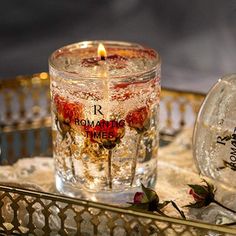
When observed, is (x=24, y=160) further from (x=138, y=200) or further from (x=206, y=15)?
(x=206, y=15)

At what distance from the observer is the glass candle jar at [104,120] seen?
0.66 metres

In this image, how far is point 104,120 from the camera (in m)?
0.66

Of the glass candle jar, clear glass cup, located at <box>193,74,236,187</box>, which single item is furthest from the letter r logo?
clear glass cup, located at <box>193,74,236,187</box>

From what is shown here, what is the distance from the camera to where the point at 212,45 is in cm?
138

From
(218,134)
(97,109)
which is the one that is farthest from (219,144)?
(97,109)

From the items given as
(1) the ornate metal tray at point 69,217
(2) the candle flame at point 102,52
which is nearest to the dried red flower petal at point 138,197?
(1) the ornate metal tray at point 69,217

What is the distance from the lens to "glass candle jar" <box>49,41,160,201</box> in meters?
0.66

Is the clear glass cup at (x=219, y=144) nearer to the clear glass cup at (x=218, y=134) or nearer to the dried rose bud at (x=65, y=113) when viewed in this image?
the clear glass cup at (x=218, y=134)

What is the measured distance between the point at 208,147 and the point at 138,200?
0.09 m

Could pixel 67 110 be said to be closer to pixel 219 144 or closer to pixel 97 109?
pixel 97 109

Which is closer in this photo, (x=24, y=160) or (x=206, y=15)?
(x=24, y=160)

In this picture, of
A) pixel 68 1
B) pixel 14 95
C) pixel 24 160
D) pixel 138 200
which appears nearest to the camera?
pixel 138 200

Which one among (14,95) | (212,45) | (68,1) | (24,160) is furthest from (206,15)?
(24,160)

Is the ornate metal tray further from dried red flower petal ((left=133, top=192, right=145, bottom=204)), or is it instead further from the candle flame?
the candle flame
